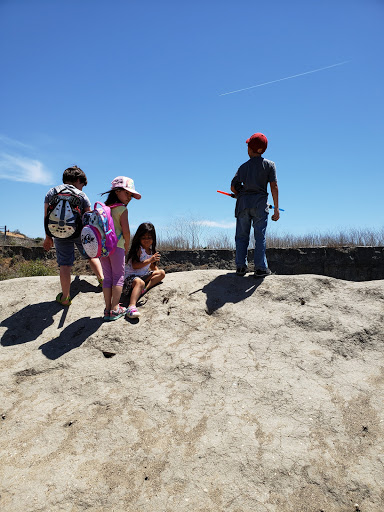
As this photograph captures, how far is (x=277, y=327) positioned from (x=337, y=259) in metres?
6.32

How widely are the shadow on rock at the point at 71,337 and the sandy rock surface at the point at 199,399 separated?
0.02 m

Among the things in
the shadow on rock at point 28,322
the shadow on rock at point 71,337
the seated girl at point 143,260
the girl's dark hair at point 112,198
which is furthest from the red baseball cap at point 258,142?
the shadow on rock at point 28,322

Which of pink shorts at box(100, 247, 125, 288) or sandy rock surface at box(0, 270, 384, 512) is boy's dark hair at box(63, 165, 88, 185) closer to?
pink shorts at box(100, 247, 125, 288)

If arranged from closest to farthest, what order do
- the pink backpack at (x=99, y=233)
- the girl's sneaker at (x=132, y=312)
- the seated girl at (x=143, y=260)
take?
the pink backpack at (x=99, y=233), the girl's sneaker at (x=132, y=312), the seated girl at (x=143, y=260)

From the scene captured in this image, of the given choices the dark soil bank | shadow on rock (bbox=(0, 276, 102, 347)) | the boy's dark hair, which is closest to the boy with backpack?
the boy's dark hair

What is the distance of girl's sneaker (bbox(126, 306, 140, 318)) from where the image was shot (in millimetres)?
3922

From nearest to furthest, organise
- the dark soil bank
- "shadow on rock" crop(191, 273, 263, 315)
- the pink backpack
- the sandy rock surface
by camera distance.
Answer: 1. the sandy rock surface
2. the pink backpack
3. "shadow on rock" crop(191, 273, 263, 315)
4. the dark soil bank

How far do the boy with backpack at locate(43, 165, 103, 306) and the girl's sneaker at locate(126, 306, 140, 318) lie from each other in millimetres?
626

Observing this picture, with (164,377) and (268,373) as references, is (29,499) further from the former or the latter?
(268,373)

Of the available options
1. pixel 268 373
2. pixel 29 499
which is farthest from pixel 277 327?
pixel 29 499

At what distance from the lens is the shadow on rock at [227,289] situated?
421 cm

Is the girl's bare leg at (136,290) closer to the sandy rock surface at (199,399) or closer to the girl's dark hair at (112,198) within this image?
the sandy rock surface at (199,399)

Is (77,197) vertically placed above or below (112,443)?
above

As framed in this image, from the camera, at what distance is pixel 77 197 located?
4035 millimetres
